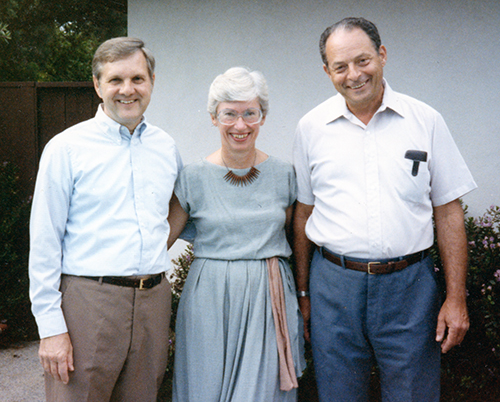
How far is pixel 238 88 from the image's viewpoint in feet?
7.46

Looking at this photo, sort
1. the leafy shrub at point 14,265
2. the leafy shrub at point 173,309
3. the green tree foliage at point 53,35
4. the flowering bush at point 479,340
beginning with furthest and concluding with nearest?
the green tree foliage at point 53,35 → the leafy shrub at point 14,265 → the leafy shrub at point 173,309 → the flowering bush at point 479,340

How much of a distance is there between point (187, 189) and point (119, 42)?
0.74 m

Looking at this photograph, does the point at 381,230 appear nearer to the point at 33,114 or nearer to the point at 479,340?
the point at 479,340

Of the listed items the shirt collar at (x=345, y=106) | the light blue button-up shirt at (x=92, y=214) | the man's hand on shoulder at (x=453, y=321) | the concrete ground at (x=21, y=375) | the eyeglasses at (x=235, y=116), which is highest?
the shirt collar at (x=345, y=106)

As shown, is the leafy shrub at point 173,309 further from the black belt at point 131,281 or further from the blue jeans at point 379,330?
the blue jeans at point 379,330

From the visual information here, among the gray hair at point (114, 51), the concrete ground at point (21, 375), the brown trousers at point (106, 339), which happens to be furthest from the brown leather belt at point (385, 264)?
the concrete ground at point (21, 375)

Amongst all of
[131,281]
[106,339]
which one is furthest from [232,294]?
[106,339]

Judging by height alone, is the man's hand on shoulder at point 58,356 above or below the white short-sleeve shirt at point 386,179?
below

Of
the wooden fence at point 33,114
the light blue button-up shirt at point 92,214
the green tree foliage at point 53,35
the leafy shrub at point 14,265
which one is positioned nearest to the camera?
the light blue button-up shirt at point 92,214

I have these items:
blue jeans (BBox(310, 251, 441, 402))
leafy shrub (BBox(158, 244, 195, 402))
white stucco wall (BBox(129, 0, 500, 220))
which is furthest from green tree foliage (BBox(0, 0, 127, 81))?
blue jeans (BBox(310, 251, 441, 402))

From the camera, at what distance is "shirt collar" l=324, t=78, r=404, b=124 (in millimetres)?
2211

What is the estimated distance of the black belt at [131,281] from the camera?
2.03 meters

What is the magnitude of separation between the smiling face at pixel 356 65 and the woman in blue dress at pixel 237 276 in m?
0.38

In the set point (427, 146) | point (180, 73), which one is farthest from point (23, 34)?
point (427, 146)
